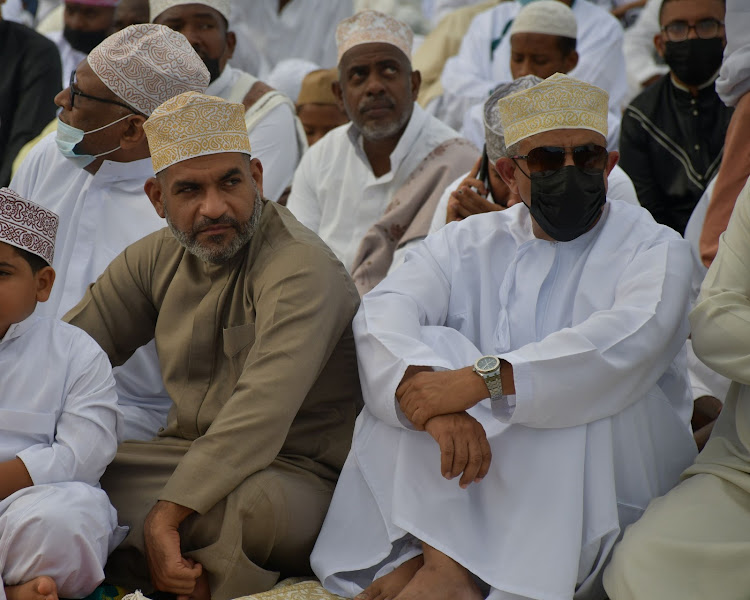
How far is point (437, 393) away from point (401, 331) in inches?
12.2

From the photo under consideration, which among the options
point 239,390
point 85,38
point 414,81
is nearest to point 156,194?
point 239,390

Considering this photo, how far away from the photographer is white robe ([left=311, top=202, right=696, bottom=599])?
3.10m

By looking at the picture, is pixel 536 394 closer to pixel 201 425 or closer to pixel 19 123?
pixel 201 425

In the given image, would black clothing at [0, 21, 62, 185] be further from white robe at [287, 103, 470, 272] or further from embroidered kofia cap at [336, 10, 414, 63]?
embroidered kofia cap at [336, 10, 414, 63]

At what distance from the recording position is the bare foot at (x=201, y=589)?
331 cm

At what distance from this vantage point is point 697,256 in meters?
4.88

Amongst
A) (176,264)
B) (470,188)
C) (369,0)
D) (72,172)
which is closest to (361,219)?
(470,188)

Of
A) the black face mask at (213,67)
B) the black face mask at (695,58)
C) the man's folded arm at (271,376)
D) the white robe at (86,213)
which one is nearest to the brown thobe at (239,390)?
the man's folded arm at (271,376)

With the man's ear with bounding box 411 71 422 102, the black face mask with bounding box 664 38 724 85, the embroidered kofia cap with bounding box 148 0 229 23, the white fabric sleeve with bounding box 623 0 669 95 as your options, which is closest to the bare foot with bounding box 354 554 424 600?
the man's ear with bounding box 411 71 422 102

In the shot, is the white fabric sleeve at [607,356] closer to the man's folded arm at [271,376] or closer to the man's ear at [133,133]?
the man's folded arm at [271,376]

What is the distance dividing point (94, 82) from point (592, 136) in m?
2.12

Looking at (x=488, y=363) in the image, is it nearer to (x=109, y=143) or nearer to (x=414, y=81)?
(x=109, y=143)

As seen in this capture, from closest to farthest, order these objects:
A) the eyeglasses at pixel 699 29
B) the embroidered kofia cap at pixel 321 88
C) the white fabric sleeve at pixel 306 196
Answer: the eyeglasses at pixel 699 29 → the white fabric sleeve at pixel 306 196 → the embroidered kofia cap at pixel 321 88

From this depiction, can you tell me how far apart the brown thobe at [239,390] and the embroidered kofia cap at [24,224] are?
0.56 m
